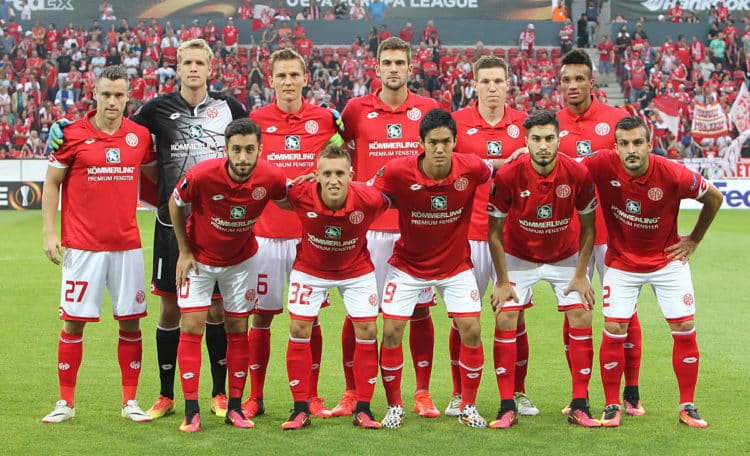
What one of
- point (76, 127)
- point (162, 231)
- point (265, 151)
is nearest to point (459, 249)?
point (265, 151)

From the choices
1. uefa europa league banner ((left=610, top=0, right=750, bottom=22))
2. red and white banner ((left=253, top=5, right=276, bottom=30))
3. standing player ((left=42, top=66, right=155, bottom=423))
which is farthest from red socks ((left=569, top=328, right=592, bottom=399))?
uefa europa league banner ((left=610, top=0, right=750, bottom=22))

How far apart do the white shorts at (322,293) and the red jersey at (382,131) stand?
1.11 metres

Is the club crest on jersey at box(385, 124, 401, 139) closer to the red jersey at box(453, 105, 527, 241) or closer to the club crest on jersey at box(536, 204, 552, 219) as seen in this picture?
the red jersey at box(453, 105, 527, 241)

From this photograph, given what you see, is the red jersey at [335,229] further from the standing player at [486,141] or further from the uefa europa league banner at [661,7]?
the uefa europa league banner at [661,7]

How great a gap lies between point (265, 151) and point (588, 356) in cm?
265

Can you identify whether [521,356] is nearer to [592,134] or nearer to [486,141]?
[486,141]

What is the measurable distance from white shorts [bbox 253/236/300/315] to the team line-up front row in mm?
236

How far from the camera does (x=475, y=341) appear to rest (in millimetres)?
6820

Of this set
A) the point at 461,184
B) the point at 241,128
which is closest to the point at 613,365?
the point at 461,184

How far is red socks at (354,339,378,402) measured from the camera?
22.2 feet

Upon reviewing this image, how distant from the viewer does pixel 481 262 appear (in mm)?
7473

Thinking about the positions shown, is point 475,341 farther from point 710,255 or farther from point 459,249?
point 710,255

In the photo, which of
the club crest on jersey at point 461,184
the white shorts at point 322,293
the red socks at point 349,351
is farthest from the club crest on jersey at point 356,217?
the red socks at point 349,351

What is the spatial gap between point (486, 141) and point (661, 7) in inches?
1206
